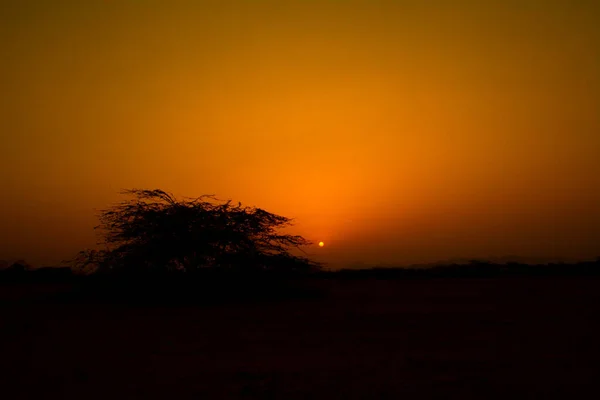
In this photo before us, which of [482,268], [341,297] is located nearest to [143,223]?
[341,297]

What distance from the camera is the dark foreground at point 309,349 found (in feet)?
15.1

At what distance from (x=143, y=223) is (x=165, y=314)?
3.11m

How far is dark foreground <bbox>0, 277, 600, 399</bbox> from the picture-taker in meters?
4.60

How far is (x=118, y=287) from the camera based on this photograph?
1175 centimetres


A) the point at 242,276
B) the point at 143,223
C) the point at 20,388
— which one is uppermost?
the point at 143,223

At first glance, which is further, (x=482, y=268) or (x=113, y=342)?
(x=482, y=268)

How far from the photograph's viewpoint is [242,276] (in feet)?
38.0

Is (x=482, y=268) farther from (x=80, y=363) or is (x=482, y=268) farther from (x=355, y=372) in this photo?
(x=80, y=363)

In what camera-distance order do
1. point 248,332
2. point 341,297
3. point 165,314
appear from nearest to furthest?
point 248,332 < point 165,314 < point 341,297

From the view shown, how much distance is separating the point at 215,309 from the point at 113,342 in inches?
124

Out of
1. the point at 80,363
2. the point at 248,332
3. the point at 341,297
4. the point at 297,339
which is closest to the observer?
the point at 80,363

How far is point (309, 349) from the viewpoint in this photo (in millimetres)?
6027

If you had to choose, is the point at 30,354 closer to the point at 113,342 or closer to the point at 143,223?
the point at 113,342

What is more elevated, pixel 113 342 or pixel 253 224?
pixel 253 224
